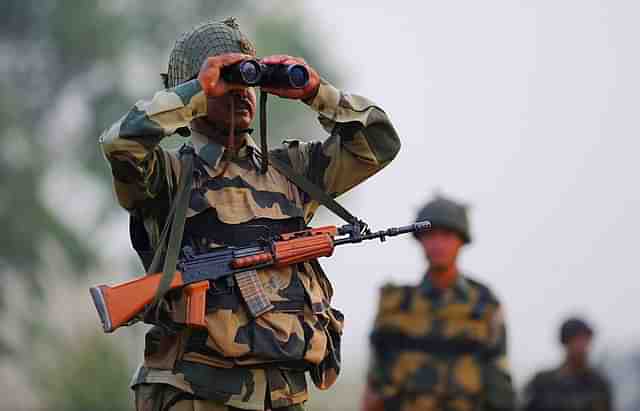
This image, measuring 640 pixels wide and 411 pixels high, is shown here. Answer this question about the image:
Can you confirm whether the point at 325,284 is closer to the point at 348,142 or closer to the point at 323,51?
the point at 348,142

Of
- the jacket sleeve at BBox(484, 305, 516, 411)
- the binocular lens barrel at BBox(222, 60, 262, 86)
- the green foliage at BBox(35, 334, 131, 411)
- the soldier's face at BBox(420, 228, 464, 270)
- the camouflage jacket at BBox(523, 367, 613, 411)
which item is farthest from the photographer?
the green foliage at BBox(35, 334, 131, 411)

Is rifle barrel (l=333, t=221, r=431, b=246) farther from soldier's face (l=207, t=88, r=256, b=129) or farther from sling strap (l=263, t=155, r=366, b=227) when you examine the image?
soldier's face (l=207, t=88, r=256, b=129)

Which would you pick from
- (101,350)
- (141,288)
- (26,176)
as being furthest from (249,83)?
(26,176)

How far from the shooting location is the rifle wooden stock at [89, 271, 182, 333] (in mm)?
4637

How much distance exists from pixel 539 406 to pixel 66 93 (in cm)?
1626

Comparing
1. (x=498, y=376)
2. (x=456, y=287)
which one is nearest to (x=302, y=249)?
(x=498, y=376)

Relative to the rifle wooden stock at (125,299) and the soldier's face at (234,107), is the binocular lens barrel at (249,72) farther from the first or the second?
the rifle wooden stock at (125,299)

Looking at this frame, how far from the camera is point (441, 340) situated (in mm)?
8547

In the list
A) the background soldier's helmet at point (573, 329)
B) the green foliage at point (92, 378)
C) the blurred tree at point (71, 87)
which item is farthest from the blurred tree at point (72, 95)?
the background soldier's helmet at point (573, 329)

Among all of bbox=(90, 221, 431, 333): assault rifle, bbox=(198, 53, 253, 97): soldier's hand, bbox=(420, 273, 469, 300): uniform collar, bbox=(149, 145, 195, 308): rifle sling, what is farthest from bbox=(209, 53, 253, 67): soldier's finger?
bbox=(420, 273, 469, 300): uniform collar

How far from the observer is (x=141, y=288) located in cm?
464

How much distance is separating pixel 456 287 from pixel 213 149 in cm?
409

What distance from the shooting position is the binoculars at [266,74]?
14.6ft

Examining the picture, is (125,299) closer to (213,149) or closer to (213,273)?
(213,273)
